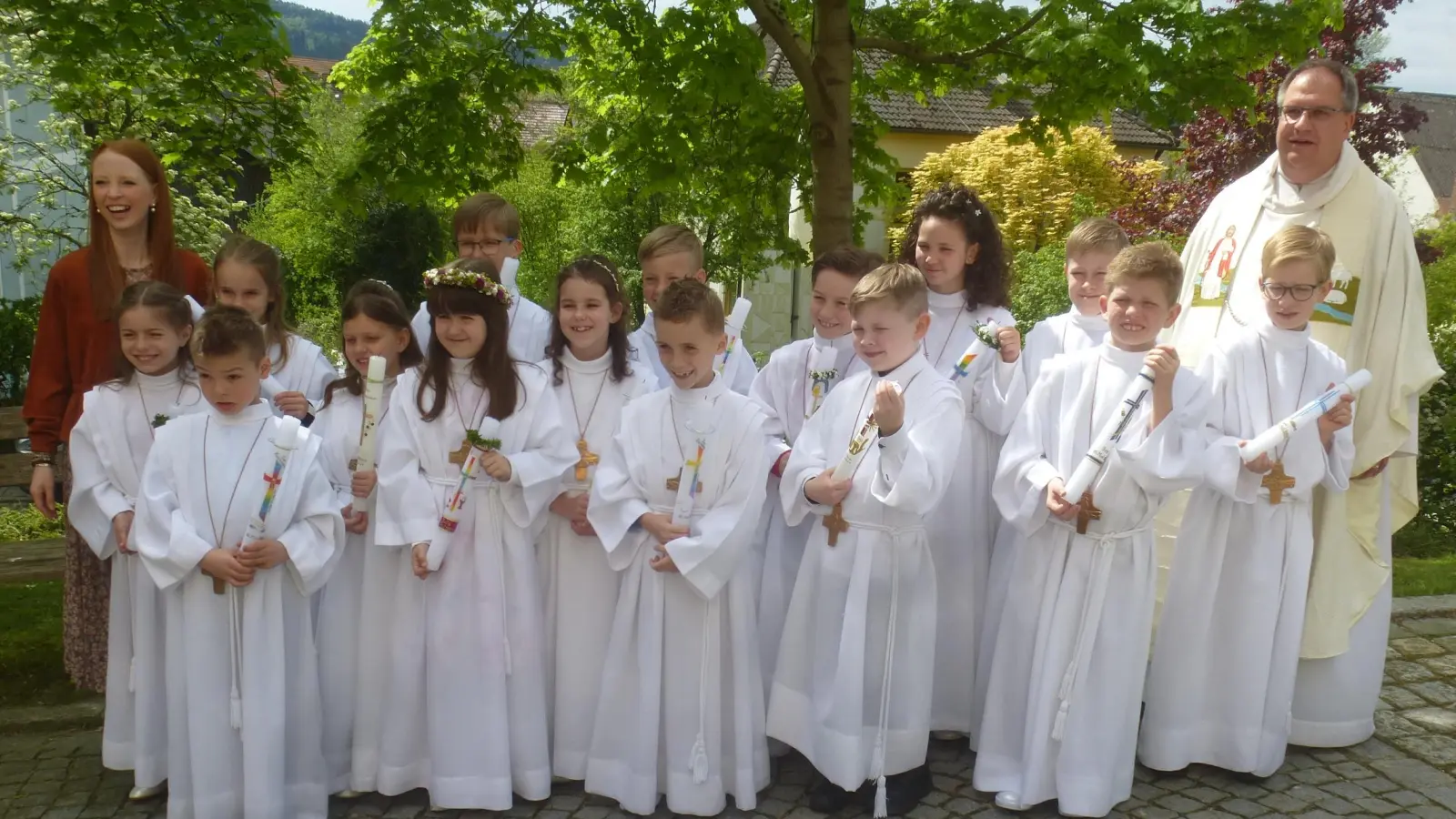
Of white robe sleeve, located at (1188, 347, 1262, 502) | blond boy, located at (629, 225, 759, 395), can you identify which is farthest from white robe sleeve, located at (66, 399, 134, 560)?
white robe sleeve, located at (1188, 347, 1262, 502)

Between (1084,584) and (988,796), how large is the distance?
897mm

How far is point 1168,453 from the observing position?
3.64 metres

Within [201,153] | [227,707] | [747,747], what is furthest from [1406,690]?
[201,153]

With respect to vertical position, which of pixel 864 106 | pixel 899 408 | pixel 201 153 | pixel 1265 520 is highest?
pixel 864 106

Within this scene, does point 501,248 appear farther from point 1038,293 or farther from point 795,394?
point 1038,293

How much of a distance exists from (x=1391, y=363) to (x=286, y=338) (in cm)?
437

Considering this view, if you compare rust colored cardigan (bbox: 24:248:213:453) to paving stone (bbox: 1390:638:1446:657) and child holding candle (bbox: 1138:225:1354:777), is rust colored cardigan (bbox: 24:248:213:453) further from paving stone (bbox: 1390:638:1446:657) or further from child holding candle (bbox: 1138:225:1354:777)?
paving stone (bbox: 1390:638:1446:657)

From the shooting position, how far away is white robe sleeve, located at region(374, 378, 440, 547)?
3.86 meters

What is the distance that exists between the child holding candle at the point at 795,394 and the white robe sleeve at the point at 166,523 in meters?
1.99

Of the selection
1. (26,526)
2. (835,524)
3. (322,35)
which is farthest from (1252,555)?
(322,35)

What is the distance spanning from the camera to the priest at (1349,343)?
14.6ft

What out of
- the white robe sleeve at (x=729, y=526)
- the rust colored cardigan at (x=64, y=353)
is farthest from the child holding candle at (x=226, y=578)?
the white robe sleeve at (x=729, y=526)

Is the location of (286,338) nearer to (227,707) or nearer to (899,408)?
(227,707)

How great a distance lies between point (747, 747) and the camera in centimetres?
395
